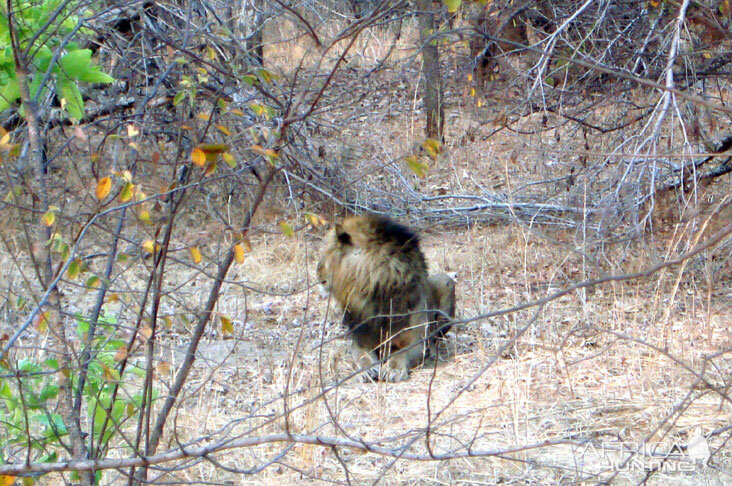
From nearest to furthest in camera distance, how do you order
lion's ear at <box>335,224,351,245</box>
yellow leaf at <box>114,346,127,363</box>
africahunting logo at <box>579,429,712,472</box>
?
yellow leaf at <box>114,346,127,363</box>
africahunting logo at <box>579,429,712,472</box>
lion's ear at <box>335,224,351,245</box>

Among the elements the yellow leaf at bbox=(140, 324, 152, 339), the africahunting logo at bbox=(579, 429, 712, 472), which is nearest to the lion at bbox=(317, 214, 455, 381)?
the africahunting logo at bbox=(579, 429, 712, 472)

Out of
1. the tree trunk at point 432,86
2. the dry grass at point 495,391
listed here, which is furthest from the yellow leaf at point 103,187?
the tree trunk at point 432,86

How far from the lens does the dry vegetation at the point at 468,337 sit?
3.90m

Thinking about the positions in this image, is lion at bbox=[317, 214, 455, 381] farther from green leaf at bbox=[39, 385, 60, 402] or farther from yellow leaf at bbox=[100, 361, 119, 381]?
yellow leaf at bbox=[100, 361, 119, 381]

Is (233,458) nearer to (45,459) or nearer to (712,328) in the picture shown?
(45,459)

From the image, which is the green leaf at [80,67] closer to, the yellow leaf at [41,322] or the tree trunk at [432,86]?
the yellow leaf at [41,322]

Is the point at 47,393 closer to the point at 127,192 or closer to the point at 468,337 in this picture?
the point at 127,192

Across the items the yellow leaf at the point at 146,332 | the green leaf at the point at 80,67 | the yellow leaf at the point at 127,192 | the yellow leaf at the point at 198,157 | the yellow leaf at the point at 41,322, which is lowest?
the yellow leaf at the point at 146,332

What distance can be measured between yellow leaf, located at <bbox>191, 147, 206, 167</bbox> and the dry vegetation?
0.51 metres

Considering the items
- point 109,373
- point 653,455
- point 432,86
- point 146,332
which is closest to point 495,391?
point 653,455

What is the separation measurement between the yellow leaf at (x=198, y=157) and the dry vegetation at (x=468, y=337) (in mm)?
507

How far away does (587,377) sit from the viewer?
528 cm

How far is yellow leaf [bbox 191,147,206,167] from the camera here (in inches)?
119

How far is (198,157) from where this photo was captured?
304 cm
